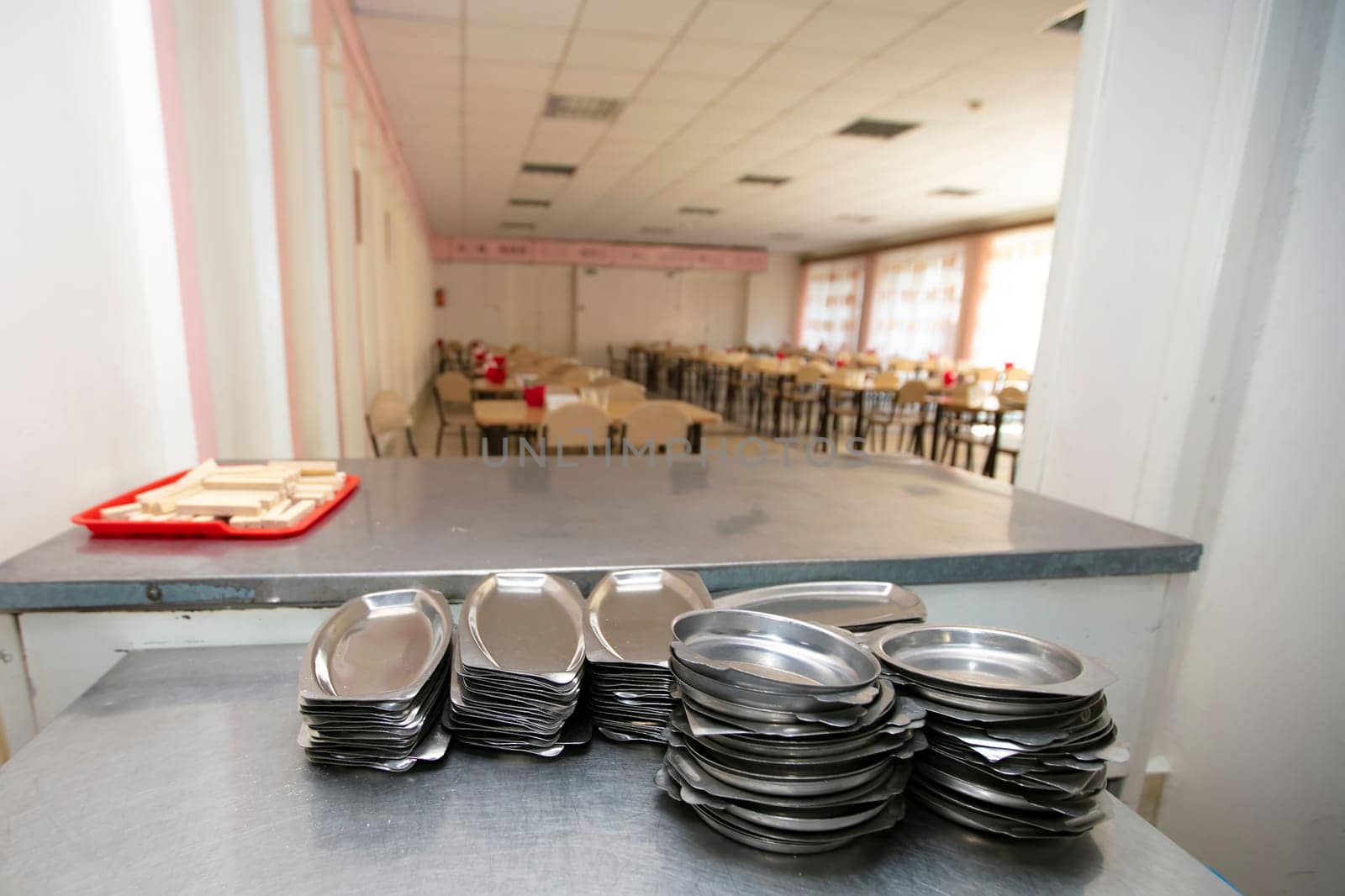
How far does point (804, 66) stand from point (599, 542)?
13.5 feet

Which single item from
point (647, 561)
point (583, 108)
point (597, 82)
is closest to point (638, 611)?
point (647, 561)

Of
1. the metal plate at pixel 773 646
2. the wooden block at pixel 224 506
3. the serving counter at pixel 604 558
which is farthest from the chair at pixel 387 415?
the metal plate at pixel 773 646

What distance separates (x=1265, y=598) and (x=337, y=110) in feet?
13.8

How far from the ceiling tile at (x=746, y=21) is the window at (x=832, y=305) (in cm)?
928

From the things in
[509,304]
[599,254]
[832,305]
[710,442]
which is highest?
[599,254]

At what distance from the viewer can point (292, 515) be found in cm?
122

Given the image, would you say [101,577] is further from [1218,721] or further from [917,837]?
[1218,721]

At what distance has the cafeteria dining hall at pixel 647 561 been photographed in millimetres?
675

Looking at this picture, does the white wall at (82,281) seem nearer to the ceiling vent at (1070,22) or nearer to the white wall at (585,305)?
the ceiling vent at (1070,22)

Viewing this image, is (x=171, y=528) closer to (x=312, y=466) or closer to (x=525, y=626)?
(x=312, y=466)

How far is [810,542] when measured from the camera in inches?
49.6

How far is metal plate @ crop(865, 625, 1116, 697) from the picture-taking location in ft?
2.40

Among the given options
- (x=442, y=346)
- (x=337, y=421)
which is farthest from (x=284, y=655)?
(x=442, y=346)

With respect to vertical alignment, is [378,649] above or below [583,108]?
below
